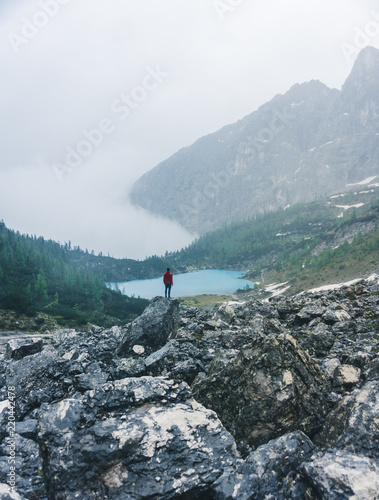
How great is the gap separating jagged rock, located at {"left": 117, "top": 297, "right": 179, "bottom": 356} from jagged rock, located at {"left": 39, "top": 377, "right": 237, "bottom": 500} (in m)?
7.02

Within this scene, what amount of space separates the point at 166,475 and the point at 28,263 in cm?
14299

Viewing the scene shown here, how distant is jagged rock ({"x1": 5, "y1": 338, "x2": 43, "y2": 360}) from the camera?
45.9 feet

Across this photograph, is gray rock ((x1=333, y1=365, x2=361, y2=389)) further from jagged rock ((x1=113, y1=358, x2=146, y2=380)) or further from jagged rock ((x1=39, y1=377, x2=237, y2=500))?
jagged rock ((x1=113, y1=358, x2=146, y2=380))

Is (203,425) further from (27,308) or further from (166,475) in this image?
(27,308)

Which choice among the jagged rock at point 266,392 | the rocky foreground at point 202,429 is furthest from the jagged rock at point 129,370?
the jagged rock at point 266,392

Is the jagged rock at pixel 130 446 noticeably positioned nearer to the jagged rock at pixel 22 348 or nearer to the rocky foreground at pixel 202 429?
the rocky foreground at pixel 202 429

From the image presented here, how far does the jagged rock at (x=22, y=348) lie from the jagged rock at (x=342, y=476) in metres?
14.7

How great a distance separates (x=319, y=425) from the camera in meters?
6.01

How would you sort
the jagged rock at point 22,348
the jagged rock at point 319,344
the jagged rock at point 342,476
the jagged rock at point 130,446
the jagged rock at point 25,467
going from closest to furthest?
the jagged rock at point 342,476 → the jagged rock at point 130,446 → the jagged rock at point 25,467 → the jagged rock at point 319,344 → the jagged rock at point 22,348

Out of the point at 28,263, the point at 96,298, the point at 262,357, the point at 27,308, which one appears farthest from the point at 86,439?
the point at 28,263

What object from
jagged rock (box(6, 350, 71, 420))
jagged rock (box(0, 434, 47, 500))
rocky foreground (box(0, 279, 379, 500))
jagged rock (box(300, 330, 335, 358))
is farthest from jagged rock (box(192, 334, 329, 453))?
jagged rock (box(6, 350, 71, 420))

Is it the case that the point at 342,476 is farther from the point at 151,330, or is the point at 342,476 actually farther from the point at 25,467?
the point at 151,330

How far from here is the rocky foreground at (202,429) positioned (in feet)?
14.2

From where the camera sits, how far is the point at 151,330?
1365 centimetres
